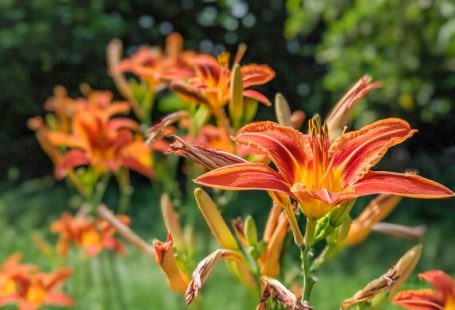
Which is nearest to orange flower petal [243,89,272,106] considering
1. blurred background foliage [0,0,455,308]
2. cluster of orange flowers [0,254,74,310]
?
cluster of orange flowers [0,254,74,310]

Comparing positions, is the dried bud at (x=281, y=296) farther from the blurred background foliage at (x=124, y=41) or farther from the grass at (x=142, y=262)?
the blurred background foliage at (x=124, y=41)

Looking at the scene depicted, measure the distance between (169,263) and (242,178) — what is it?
0.19 m

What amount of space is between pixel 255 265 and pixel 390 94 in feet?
13.1

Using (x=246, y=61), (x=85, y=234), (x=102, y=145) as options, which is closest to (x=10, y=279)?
(x=102, y=145)

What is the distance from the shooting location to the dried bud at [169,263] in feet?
2.81

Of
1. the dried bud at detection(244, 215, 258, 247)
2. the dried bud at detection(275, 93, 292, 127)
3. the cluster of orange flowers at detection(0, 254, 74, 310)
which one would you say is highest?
the dried bud at detection(275, 93, 292, 127)

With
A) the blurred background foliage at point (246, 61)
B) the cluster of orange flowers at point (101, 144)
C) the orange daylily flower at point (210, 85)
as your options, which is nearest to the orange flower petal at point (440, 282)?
the orange daylily flower at point (210, 85)

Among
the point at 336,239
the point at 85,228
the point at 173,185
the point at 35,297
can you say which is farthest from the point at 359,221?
the point at 85,228

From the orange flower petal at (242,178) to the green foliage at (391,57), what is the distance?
3.28 metres

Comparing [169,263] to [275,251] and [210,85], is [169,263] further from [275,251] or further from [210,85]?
[210,85]

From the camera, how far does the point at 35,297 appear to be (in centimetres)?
172

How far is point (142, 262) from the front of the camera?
4348mm

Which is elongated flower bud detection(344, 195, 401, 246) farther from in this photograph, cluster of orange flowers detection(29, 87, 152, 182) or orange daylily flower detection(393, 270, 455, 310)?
cluster of orange flowers detection(29, 87, 152, 182)

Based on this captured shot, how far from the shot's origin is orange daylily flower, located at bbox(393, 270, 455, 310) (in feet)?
3.00
